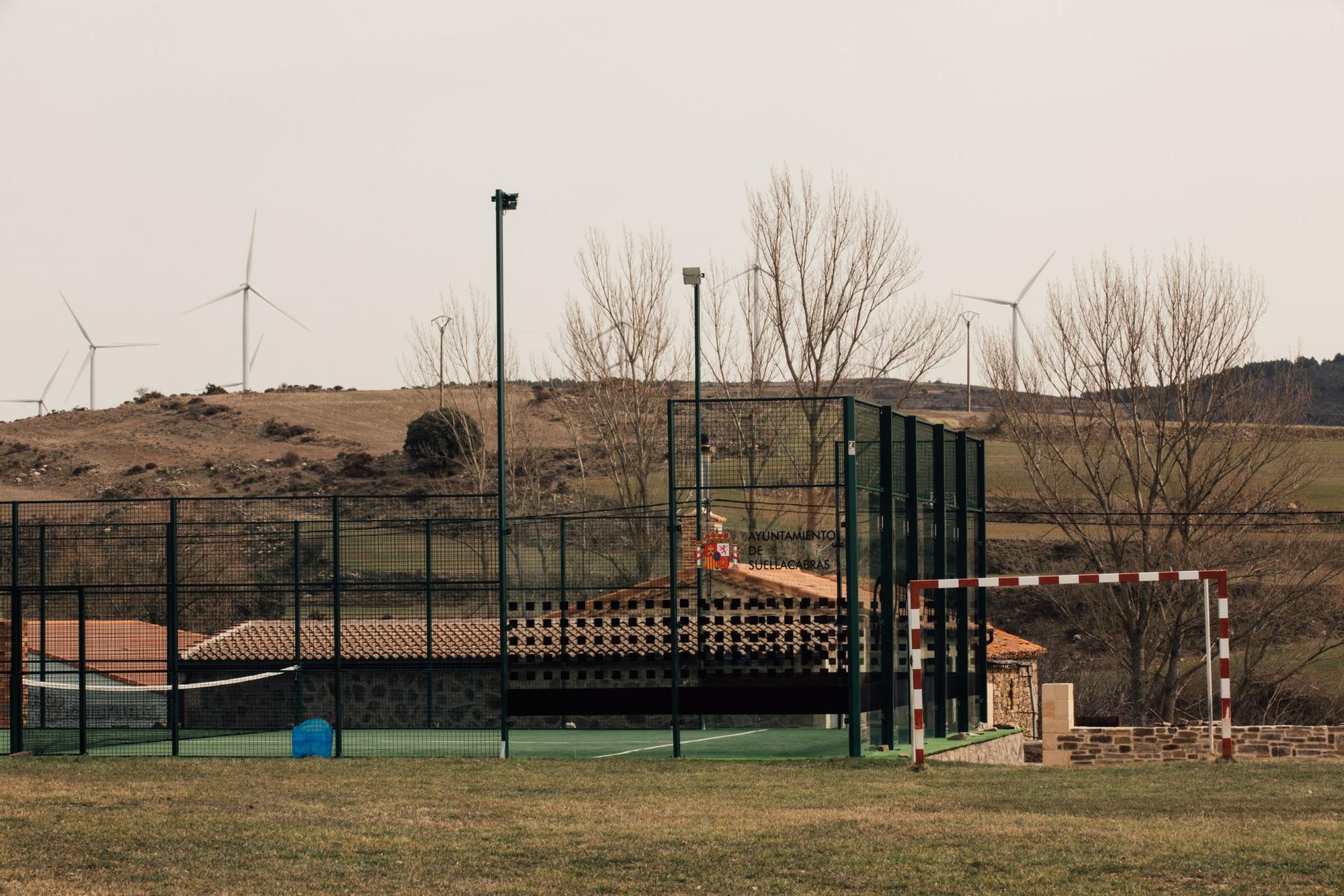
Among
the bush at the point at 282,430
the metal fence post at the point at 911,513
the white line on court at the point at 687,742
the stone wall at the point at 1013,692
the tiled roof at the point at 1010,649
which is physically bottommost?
the stone wall at the point at 1013,692

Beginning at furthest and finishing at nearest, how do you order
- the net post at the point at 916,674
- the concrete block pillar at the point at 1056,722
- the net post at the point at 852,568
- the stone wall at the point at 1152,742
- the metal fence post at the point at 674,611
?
the concrete block pillar at the point at 1056,722
the stone wall at the point at 1152,742
the metal fence post at the point at 674,611
the net post at the point at 852,568
the net post at the point at 916,674

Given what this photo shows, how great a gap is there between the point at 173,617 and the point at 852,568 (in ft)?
26.1

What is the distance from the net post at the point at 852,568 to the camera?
54.9ft

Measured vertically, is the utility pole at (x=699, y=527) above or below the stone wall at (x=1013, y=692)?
above

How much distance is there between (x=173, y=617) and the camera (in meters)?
18.6

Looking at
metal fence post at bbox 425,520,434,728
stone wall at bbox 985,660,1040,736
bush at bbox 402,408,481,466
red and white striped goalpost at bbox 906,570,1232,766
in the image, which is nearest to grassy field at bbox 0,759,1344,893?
red and white striped goalpost at bbox 906,570,1232,766

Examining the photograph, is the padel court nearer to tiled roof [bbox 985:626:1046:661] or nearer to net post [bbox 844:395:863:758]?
net post [bbox 844:395:863:758]

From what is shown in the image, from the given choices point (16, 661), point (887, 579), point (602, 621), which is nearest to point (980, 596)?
point (887, 579)

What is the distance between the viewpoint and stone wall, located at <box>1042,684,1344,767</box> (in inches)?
779

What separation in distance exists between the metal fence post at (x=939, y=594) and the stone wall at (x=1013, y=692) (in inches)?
548

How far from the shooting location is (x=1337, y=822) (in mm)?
10430

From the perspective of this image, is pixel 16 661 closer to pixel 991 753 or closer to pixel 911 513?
pixel 911 513

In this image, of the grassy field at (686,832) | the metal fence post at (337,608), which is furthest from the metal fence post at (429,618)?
the grassy field at (686,832)

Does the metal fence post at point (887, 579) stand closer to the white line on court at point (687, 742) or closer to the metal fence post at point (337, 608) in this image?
the white line on court at point (687, 742)
